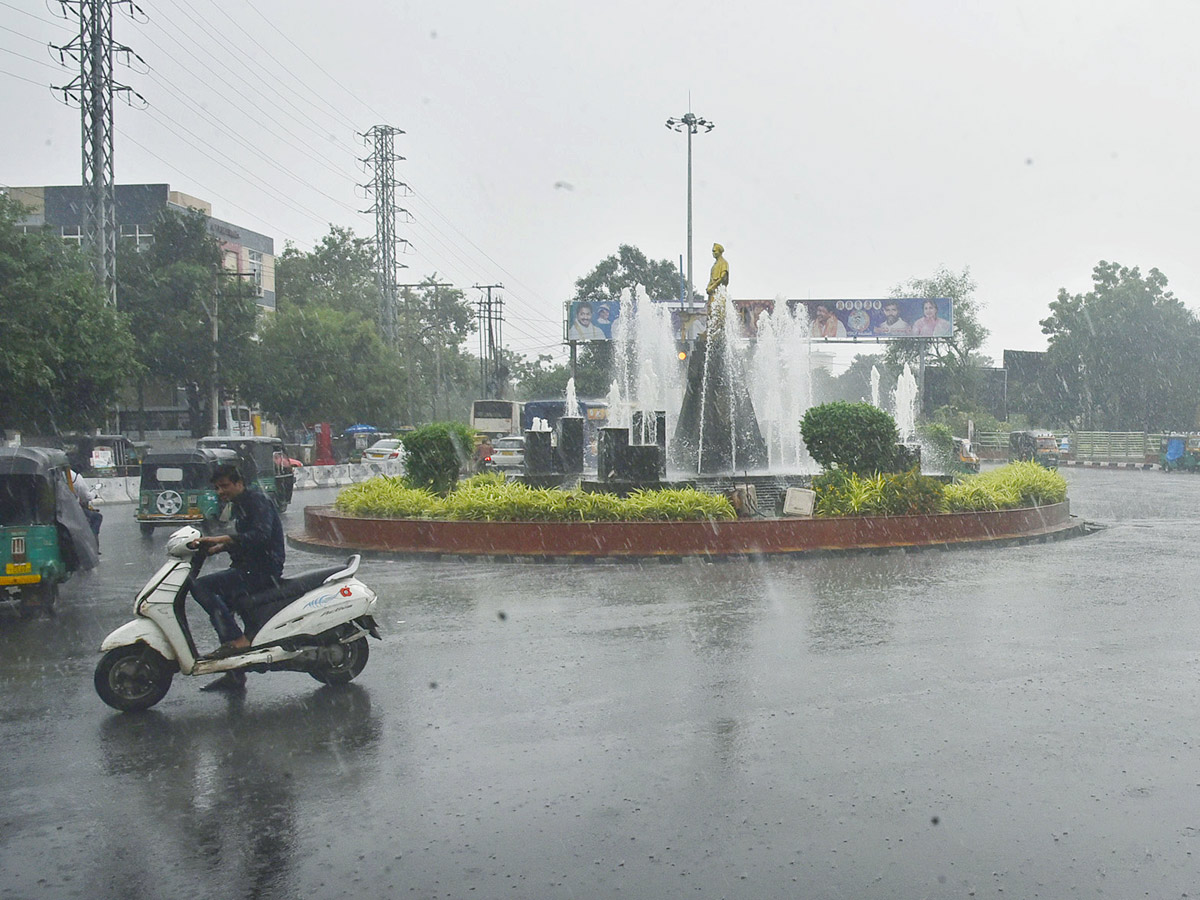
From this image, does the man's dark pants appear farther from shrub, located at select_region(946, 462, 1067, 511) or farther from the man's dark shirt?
shrub, located at select_region(946, 462, 1067, 511)

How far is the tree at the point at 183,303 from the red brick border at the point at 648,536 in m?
33.2

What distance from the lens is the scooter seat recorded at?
7.20 metres

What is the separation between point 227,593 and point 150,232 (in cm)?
5201

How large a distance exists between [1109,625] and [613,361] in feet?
195

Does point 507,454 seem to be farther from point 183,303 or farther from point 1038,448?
point 1038,448

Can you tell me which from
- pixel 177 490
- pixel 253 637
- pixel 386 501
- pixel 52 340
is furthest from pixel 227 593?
pixel 52 340

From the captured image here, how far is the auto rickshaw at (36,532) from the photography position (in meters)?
10.3

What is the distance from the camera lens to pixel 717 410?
22141 millimetres

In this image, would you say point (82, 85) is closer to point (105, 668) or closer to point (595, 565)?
point (595, 565)

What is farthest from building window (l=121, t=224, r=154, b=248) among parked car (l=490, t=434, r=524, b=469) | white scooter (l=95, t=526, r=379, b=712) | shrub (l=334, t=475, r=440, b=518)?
white scooter (l=95, t=526, r=379, b=712)

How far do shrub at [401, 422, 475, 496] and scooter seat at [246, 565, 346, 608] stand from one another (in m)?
11.1

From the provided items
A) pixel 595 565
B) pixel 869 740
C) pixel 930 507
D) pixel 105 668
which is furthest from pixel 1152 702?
pixel 930 507

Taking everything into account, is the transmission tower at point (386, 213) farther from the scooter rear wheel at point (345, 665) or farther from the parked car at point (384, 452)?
the scooter rear wheel at point (345, 665)

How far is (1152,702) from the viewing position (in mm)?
6914
